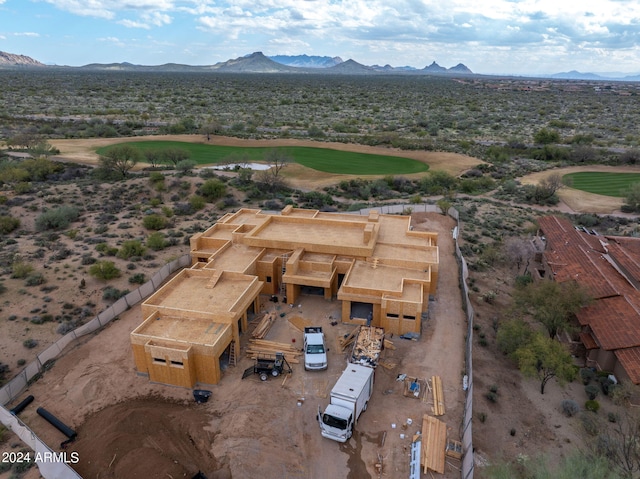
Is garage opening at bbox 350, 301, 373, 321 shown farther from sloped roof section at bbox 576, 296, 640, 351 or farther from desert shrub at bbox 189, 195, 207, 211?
desert shrub at bbox 189, 195, 207, 211

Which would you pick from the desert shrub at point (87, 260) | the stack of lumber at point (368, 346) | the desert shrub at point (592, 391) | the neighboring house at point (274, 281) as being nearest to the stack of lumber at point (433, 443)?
the stack of lumber at point (368, 346)

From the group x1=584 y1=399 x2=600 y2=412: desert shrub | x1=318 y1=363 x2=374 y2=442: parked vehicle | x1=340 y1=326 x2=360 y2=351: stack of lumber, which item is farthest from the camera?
x1=340 y1=326 x2=360 y2=351: stack of lumber

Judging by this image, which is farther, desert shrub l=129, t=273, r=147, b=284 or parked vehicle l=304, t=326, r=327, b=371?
desert shrub l=129, t=273, r=147, b=284

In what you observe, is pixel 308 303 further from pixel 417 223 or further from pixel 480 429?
pixel 417 223

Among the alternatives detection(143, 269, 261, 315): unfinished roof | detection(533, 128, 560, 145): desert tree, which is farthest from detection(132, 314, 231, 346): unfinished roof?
detection(533, 128, 560, 145): desert tree

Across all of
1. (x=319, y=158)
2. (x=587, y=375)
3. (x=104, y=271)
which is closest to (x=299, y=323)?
(x=104, y=271)

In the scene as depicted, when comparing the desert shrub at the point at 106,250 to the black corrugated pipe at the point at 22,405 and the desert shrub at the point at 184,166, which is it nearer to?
the black corrugated pipe at the point at 22,405

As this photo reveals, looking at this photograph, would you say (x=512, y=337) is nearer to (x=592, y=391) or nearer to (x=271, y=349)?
(x=592, y=391)
